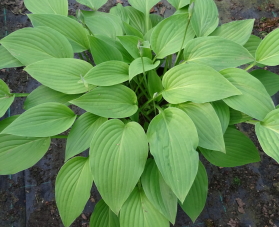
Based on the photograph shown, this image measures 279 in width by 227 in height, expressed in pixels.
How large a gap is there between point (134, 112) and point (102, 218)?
49 centimetres

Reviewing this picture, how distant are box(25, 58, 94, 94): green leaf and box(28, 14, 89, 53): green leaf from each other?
0.16m

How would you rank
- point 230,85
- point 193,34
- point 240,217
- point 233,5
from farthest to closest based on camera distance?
point 233,5
point 240,217
point 193,34
point 230,85

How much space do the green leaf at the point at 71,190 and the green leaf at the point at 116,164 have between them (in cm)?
12

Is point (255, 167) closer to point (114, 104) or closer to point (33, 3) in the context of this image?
point (114, 104)

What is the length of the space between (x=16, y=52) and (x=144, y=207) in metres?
0.82

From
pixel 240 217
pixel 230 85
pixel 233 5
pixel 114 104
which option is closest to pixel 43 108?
pixel 114 104

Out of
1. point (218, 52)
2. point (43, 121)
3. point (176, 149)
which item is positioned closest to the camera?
point (176, 149)

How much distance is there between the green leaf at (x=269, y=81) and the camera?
1.27 meters

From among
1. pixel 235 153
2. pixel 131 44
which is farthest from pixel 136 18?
pixel 235 153

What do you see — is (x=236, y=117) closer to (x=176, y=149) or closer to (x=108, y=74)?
(x=176, y=149)

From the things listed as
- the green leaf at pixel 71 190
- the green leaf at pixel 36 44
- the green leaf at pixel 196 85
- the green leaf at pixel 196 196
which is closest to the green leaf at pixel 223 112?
Answer: the green leaf at pixel 196 85

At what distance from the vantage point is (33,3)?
131cm

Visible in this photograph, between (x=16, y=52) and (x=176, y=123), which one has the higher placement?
(x=16, y=52)

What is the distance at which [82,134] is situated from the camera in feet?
3.47
